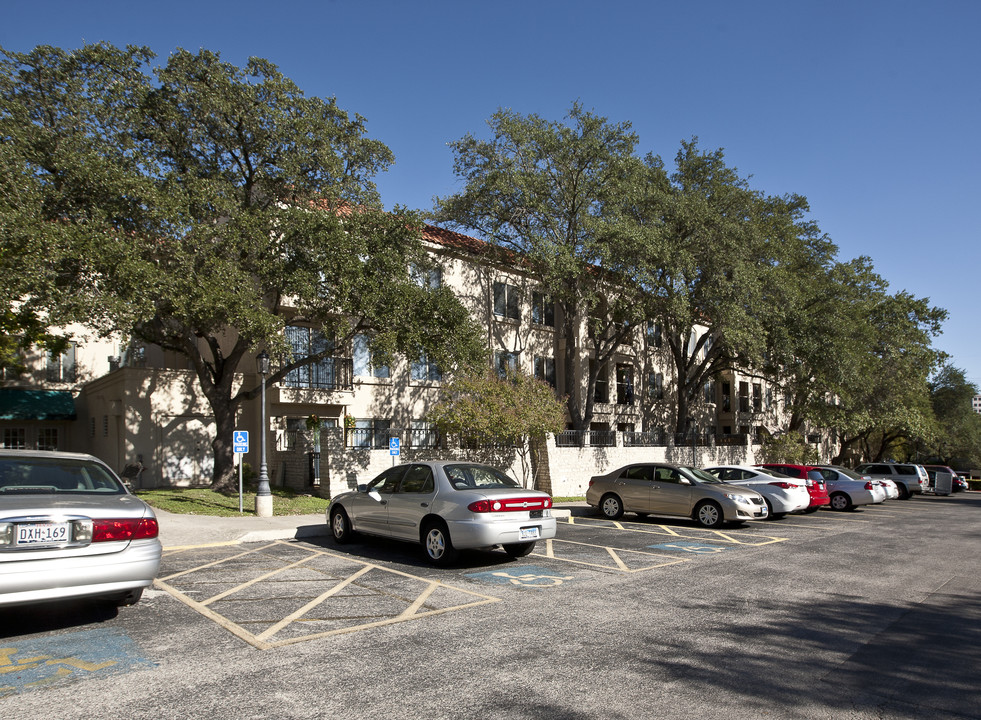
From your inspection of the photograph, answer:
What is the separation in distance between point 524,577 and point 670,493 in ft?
26.6

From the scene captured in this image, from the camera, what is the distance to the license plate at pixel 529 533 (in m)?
10.5

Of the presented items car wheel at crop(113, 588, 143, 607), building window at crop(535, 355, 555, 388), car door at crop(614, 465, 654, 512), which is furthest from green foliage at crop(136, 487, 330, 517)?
building window at crop(535, 355, 555, 388)

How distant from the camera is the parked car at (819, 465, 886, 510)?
75.2ft

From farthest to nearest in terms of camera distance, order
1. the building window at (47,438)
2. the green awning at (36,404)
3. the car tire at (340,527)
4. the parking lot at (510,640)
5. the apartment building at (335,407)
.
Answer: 1. the building window at (47,438)
2. the green awning at (36,404)
3. the apartment building at (335,407)
4. the car tire at (340,527)
5. the parking lot at (510,640)

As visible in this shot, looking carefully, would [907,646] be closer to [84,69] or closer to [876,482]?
[876,482]

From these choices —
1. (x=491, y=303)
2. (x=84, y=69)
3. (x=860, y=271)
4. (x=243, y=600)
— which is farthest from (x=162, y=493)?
(x=860, y=271)

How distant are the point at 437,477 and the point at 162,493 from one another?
503 inches

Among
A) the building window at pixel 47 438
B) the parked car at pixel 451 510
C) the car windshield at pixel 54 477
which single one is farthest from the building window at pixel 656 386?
the car windshield at pixel 54 477

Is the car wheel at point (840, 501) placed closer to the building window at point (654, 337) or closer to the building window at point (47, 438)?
the building window at point (654, 337)

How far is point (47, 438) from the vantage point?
3145 cm

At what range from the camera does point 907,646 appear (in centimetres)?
666

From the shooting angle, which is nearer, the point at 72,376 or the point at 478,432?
the point at 478,432

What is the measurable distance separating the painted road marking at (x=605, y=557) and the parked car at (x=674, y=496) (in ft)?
14.4

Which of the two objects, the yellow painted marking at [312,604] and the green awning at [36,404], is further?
the green awning at [36,404]
